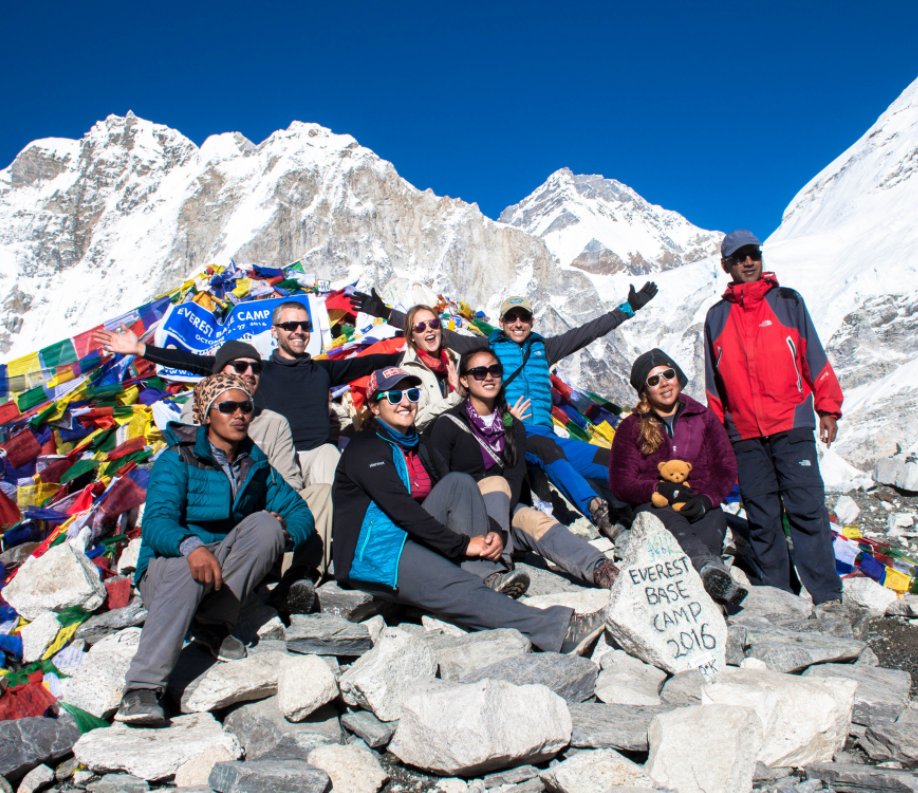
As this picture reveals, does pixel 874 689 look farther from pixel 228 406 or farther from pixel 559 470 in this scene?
pixel 228 406

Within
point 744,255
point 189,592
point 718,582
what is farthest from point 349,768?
point 744,255

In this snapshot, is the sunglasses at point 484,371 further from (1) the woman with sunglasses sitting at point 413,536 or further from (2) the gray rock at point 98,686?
(2) the gray rock at point 98,686

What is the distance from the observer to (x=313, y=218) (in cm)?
8906

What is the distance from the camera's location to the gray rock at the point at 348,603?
13.5 ft

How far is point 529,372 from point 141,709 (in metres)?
3.83

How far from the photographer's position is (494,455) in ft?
15.7

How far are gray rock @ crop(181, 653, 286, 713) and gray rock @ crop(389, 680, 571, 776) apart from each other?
831 millimetres

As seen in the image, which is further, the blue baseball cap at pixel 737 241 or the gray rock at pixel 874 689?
the blue baseball cap at pixel 737 241

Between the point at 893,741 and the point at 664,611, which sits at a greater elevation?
the point at 664,611

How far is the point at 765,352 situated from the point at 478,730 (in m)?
3.12

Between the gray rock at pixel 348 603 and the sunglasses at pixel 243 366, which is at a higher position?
the sunglasses at pixel 243 366

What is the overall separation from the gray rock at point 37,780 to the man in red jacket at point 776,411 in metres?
4.04

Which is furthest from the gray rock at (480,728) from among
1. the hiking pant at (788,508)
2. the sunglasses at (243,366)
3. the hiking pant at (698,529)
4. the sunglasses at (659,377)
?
the sunglasses at (243,366)

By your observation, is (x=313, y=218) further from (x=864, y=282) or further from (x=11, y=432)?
(x=11, y=432)
